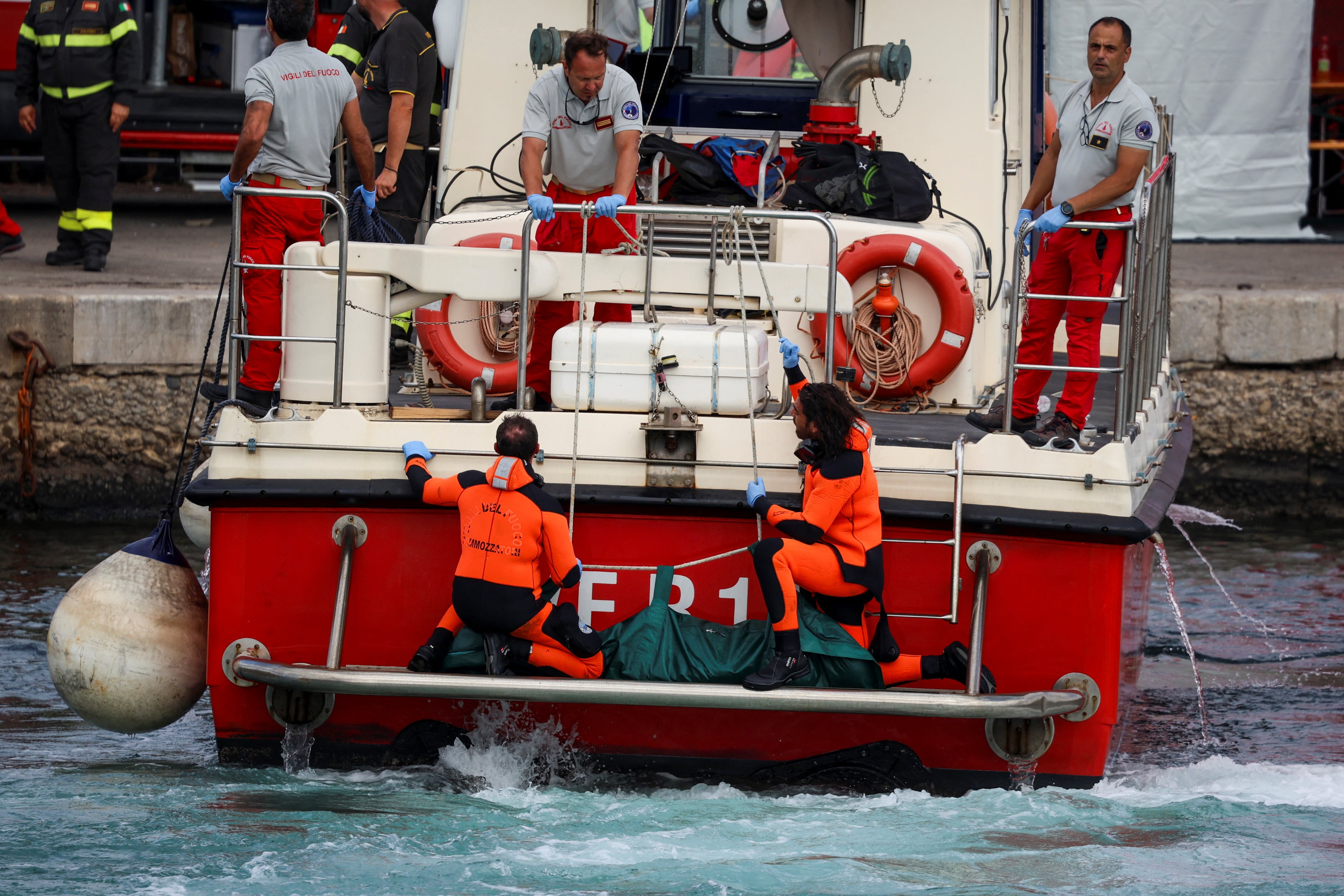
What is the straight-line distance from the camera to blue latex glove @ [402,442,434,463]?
15.5 ft

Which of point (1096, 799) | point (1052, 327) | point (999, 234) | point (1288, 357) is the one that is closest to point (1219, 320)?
point (1288, 357)

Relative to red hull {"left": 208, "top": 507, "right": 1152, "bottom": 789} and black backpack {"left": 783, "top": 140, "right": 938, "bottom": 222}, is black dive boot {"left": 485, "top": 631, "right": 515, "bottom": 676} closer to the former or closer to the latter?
red hull {"left": 208, "top": 507, "right": 1152, "bottom": 789}

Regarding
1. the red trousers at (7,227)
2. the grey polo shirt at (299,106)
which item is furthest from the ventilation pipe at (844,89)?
the red trousers at (7,227)

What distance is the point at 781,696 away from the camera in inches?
173

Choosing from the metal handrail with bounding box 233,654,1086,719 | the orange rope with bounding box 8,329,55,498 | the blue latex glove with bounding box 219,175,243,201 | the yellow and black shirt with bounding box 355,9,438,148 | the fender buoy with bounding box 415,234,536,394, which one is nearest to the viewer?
the metal handrail with bounding box 233,654,1086,719

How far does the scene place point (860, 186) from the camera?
19.9 ft

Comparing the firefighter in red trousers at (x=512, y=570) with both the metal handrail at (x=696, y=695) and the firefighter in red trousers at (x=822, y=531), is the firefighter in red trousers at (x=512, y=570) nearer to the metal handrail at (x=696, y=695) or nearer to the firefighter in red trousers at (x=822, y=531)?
the metal handrail at (x=696, y=695)

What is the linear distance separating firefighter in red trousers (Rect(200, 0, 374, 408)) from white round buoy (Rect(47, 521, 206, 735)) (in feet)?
2.35

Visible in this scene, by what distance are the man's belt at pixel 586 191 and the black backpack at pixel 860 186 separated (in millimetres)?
663

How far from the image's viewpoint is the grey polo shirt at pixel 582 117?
5.66m

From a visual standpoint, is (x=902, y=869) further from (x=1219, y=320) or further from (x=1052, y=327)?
(x=1219, y=320)

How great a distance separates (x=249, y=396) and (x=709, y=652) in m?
1.86

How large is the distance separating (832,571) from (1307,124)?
9.65 meters

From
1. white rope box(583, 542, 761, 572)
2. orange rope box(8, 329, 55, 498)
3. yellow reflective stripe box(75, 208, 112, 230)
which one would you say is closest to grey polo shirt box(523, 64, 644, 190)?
white rope box(583, 542, 761, 572)
